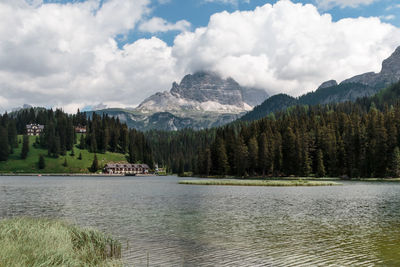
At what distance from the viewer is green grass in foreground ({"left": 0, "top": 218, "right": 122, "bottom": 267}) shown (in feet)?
54.7

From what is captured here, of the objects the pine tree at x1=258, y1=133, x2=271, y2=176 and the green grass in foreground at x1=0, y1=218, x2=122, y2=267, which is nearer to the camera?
the green grass in foreground at x1=0, y1=218, x2=122, y2=267

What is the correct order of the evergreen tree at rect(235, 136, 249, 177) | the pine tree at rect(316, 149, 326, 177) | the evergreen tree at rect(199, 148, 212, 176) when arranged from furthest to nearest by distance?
the evergreen tree at rect(199, 148, 212, 176) < the evergreen tree at rect(235, 136, 249, 177) < the pine tree at rect(316, 149, 326, 177)

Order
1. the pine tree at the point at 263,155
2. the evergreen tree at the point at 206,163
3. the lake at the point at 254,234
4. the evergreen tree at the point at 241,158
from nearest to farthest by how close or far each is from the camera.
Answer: the lake at the point at 254,234, the pine tree at the point at 263,155, the evergreen tree at the point at 241,158, the evergreen tree at the point at 206,163

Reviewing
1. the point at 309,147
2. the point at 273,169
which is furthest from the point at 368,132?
the point at 273,169

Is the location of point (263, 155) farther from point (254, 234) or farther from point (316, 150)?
point (254, 234)

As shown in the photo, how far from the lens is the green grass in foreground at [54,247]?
16688 mm

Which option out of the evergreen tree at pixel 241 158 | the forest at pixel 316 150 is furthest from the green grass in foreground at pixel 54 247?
the evergreen tree at pixel 241 158

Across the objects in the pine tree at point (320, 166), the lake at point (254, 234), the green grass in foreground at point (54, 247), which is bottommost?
the lake at point (254, 234)

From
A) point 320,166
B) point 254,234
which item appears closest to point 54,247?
point 254,234

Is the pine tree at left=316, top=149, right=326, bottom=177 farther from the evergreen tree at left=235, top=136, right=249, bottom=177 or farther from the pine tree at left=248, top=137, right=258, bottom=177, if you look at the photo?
the evergreen tree at left=235, top=136, right=249, bottom=177

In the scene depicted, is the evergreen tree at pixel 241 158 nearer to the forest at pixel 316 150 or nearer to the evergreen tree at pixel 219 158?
the forest at pixel 316 150

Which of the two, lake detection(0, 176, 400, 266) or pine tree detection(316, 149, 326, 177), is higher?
pine tree detection(316, 149, 326, 177)

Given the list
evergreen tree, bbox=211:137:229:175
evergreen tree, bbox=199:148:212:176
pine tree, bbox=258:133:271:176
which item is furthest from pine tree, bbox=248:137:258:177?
evergreen tree, bbox=199:148:212:176

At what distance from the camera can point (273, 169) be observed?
163750 millimetres
